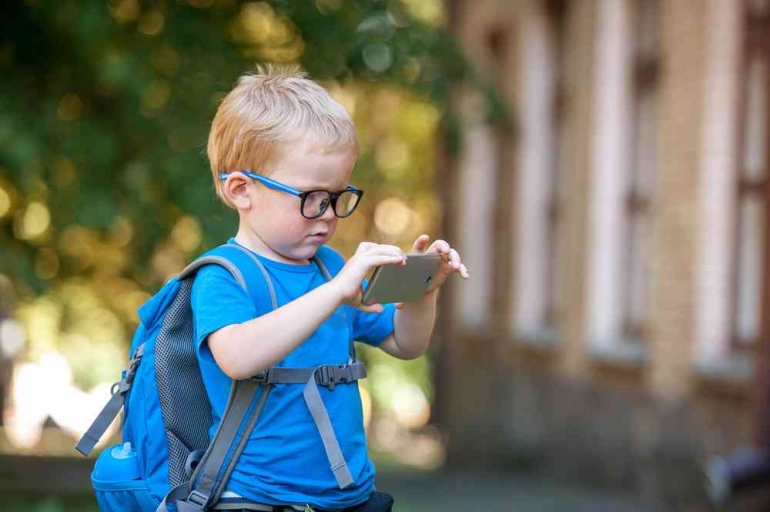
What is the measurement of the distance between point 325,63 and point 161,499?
6.47 m

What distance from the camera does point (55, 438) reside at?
19984 mm

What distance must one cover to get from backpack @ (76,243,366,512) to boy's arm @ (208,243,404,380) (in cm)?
10

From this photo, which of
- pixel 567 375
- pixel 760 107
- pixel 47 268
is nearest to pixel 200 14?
pixel 47 268

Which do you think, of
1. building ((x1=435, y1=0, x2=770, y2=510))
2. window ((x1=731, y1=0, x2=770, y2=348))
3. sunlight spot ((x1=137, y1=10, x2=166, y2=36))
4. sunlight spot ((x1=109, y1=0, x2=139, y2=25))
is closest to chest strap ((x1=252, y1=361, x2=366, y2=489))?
building ((x1=435, y1=0, x2=770, y2=510))

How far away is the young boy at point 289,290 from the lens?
2.57m

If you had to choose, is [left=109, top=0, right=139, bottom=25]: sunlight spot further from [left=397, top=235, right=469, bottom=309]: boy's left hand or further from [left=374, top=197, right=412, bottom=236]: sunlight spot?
[left=374, top=197, right=412, bottom=236]: sunlight spot

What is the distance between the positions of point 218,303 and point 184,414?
0.24 meters

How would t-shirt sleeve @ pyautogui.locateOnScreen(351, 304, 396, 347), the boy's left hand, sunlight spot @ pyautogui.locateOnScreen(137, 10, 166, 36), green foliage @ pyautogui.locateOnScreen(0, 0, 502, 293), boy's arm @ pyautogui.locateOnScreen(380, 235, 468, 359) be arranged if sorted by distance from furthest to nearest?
sunlight spot @ pyautogui.locateOnScreen(137, 10, 166, 36) < green foliage @ pyautogui.locateOnScreen(0, 0, 502, 293) < t-shirt sleeve @ pyautogui.locateOnScreen(351, 304, 396, 347) < boy's arm @ pyautogui.locateOnScreen(380, 235, 468, 359) < the boy's left hand

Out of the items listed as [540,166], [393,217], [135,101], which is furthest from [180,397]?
[393,217]

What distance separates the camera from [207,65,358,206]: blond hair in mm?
2695

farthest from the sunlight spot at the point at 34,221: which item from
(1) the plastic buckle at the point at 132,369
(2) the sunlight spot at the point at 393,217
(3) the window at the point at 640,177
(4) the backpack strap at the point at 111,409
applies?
(2) the sunlight spot at the point at 393,217

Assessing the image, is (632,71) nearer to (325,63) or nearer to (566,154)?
(566,154)

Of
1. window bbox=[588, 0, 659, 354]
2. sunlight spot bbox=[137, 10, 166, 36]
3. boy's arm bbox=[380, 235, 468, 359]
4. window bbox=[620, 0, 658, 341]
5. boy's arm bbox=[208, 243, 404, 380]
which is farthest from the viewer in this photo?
window bbox=[588, 0, 659, 354]

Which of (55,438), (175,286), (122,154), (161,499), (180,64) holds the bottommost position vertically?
(55,438)
